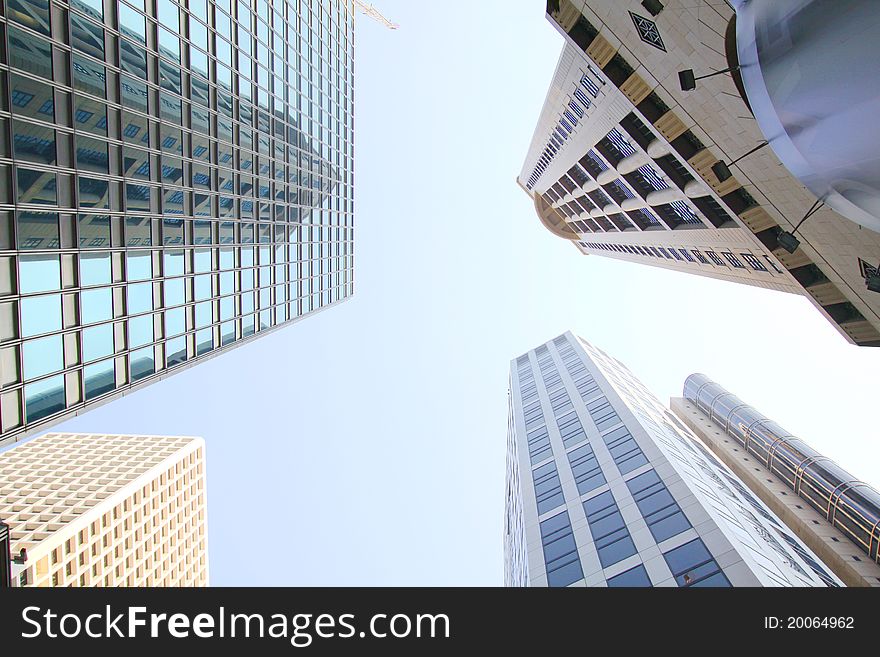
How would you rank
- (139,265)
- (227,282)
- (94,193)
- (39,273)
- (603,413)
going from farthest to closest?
(603,413) < (227,282) < (139,265) < (94,193) < (39,273)

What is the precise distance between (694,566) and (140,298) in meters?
30.2

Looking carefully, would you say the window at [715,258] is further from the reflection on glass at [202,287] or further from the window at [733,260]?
the reflection on glass at [202,287]

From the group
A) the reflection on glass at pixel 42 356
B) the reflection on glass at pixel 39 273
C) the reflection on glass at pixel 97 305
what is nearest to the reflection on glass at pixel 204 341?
the reflection on glass at pixel 97 305

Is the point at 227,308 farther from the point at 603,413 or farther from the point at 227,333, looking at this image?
the point at 603,413

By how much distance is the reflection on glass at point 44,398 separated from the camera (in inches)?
640

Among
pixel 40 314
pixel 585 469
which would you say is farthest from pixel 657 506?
pixel 40 314

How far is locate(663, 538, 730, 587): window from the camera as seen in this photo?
23.4 m

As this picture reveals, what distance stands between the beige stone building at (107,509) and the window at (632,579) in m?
46.0

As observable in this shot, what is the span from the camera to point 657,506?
30641 millimetres

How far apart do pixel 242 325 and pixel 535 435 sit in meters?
37.0

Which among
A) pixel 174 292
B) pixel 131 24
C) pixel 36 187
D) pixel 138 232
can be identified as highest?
pixel 131 24
